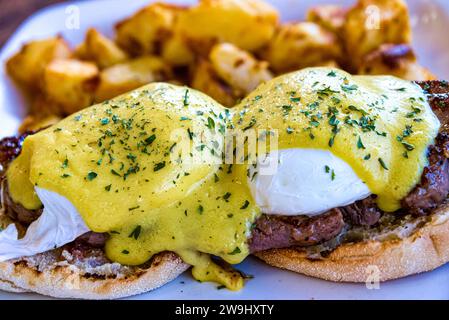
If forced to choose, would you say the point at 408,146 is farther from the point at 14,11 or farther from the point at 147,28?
the point at 14,11

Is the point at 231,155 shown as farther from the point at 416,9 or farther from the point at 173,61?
the point at 416,9

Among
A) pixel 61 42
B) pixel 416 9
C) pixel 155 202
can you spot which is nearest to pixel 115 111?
pixel 155 202

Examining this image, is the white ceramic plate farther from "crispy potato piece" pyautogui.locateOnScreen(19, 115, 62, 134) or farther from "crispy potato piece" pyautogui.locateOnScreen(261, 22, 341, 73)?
"crispy potato piece" pyautogui.locateOnScreen(261, 22, 341, 73)

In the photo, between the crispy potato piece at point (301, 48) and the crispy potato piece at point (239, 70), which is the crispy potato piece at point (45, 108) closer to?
the crispy potato piece at point (239, 70)

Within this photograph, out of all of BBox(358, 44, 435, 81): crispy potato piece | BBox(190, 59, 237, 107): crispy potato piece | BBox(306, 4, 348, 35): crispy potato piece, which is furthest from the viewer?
BBox(306, 4, 348, 35): crispy potato piece

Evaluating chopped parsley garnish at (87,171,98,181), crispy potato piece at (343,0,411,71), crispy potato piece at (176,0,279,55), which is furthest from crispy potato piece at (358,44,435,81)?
chopped parsley garnish at (87,171,98,181)

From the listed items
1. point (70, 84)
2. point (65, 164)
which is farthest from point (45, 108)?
point (65, 164)
